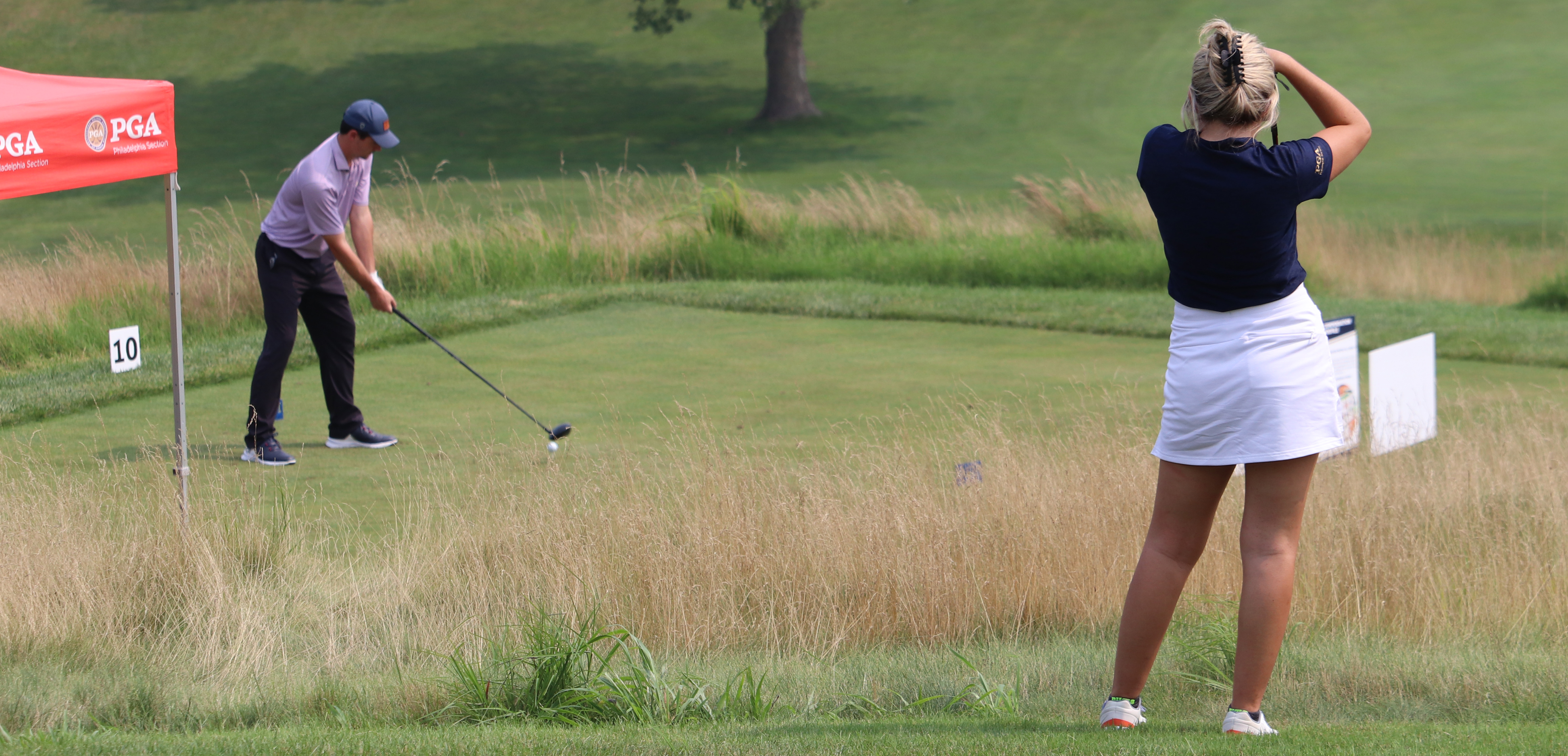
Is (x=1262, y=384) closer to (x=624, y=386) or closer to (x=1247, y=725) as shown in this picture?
(x=1247, y=725)

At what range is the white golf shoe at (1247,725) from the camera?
3617 millimetres

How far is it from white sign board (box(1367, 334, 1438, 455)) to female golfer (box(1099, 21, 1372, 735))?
3.79 m

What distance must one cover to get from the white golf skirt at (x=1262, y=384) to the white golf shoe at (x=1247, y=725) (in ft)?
2.11

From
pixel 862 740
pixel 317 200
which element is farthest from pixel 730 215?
pixel 862 740

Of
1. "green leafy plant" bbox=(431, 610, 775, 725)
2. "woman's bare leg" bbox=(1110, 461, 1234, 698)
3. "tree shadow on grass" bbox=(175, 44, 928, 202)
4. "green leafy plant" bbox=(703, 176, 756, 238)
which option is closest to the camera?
"woman's bare leg" bbox=(1110, 461, 1234, 698)

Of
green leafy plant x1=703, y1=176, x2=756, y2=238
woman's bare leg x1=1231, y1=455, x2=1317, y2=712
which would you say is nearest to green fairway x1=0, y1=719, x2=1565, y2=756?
woman's bare leg x1=1231, y1=455, x2=1317, y2=712

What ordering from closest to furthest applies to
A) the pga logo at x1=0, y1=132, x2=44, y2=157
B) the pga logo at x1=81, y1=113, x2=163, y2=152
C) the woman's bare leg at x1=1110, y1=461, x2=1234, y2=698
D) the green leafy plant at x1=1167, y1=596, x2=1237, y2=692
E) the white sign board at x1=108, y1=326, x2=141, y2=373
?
the woman's bare leg at x1=1110, y1=461, x2=1234, y2=698 < the green leafy plant at x1=1167, y1=596, x2=1237, y2=692 < the pga logo at x1=0, y1=132, x2=44, y2=157 < the pga logo at x1=81, y1=113, x2=163, y2=152 < the white sign board at x1=108, y1=326, x2=141, y2=373

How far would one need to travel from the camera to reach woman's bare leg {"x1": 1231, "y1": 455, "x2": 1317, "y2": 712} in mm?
3545

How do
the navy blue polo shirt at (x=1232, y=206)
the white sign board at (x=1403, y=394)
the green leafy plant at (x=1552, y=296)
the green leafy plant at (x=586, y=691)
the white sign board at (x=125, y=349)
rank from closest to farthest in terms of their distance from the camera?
the navy blue polo shirt at (x=1232, y=206) < the green leafy plant at (x=586, y=691) < the white sign board at (x=1403, y=394) < the white sign board at (x=125, y=349) < the green leafy plant at (x=1552, y=296)

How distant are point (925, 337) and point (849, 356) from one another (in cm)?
115

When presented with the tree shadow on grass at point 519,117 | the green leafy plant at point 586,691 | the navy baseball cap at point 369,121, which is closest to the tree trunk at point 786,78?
the tree shadow on grass at point 519,117

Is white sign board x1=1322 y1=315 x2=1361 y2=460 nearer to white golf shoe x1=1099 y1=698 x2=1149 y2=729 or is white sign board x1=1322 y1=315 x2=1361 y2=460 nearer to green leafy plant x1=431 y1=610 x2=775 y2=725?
white golf shoe x1=1099 y1=698 x2=1149 y2=729

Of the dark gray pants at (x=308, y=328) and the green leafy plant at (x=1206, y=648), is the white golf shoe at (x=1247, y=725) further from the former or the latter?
the dark gray pants at (x=308, y=328)

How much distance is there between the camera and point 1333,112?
3.71m
